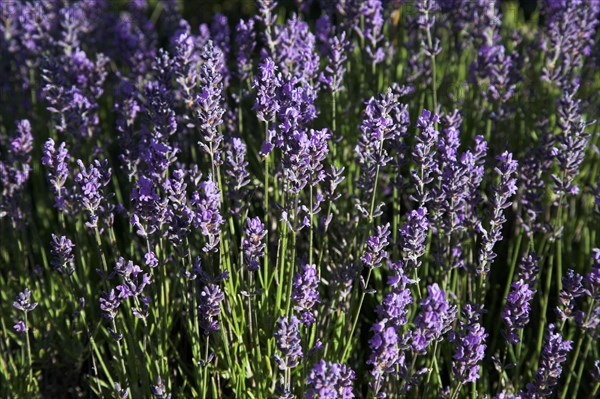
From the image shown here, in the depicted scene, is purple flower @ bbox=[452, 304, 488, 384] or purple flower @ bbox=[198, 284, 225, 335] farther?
purple flower @ bbox=[198, 284, 225, 335]

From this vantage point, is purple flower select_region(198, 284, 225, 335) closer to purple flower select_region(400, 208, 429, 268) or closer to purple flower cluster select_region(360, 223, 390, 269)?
purple flower cluster select_region(360, 223, 390, 269)

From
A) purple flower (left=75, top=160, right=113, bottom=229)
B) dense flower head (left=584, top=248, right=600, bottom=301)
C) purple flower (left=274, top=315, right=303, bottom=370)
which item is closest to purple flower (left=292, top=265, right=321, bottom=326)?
purple flower (left=274, top=315, right=303, bottom=370)

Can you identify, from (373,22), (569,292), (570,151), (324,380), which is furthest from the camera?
(373,22)

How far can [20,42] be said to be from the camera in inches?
146

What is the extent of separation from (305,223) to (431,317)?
53cm

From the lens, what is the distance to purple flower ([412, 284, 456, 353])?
1.85m

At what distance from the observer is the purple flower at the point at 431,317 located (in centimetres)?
185

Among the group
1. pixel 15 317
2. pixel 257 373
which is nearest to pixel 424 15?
pixel 257 373

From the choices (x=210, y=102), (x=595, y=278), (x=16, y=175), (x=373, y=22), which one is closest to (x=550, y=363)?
(x=595, y=278)

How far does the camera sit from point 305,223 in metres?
2.19

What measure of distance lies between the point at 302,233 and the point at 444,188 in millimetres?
994

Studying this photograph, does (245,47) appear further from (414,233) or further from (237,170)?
(414,233)

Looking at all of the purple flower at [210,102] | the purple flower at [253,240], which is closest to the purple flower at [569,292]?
the purple flower at [253,240]

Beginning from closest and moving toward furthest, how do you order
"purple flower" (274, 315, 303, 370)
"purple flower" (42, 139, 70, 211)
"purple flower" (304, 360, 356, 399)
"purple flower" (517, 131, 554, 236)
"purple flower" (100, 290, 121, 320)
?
"purple flower" (304, 360, 356, 399), "purple flower" (274, 315, 303, 370), "purple flower" (100, 290, 121, 320), "purple flower" (42, 139, 70, 211), "purple flower" (517, 131, 554, 236)
